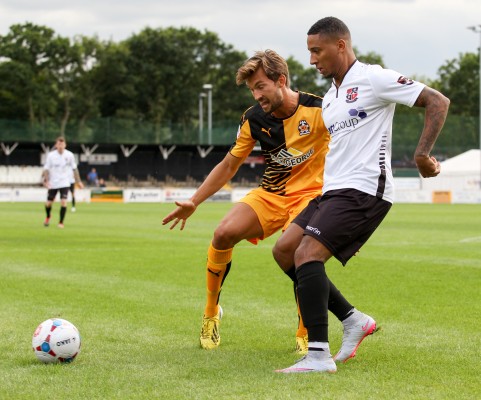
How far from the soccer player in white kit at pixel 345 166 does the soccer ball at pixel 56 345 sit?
1493mm

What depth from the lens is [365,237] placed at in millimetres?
5867

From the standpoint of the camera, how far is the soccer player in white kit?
5637mm

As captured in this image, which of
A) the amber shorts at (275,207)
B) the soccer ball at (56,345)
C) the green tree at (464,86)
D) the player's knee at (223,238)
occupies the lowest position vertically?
the soccer ball at (56,345)

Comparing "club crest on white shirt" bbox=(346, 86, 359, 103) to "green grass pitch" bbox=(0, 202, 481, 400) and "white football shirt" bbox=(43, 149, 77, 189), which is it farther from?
"white football shirt" bbox=(43, 149, 77, 189)

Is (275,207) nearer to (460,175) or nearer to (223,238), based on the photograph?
(223,238)

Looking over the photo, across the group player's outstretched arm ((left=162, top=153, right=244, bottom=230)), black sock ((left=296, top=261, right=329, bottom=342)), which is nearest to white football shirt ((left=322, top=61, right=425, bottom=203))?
black sock ((left=296, top=261, right=329, bottom=342))

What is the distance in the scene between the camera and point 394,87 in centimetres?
561

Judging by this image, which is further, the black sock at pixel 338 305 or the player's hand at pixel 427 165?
the black sock at pixel 338 305

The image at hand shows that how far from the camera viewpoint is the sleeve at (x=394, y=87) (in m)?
5.55

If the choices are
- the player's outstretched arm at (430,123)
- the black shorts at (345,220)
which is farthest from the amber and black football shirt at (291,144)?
the player's outstretched arm at (430,123)

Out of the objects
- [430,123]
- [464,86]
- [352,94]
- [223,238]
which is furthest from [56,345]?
[464,86]

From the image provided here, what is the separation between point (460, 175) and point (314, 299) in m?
45.2

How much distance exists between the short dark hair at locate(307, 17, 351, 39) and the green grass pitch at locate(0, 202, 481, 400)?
2150mm

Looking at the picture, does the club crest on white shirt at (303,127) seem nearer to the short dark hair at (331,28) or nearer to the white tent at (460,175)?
the short dark hair at (331,28)
